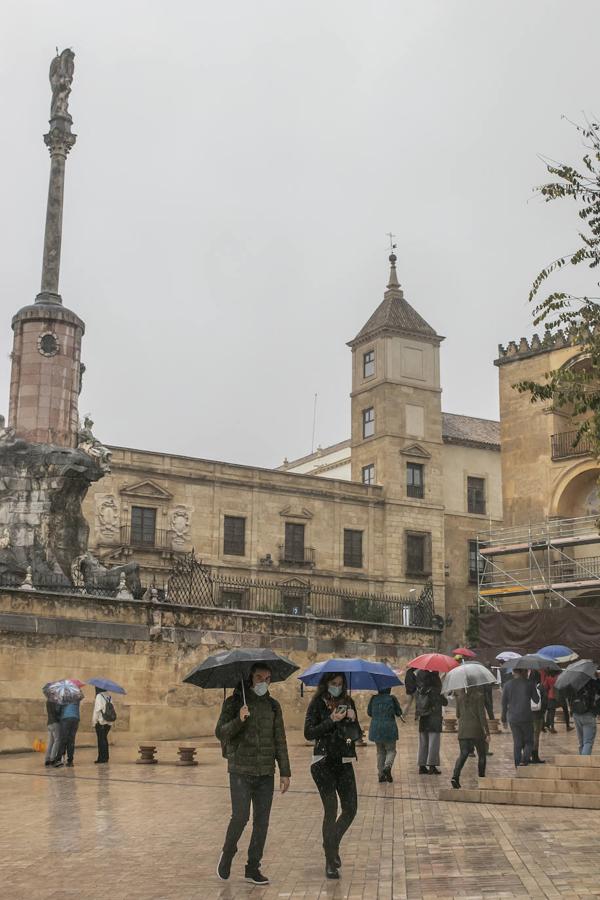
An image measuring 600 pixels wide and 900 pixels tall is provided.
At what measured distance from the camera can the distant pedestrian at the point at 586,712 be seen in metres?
15.1

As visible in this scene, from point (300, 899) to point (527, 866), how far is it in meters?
1.94

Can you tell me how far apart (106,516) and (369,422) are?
14141mm

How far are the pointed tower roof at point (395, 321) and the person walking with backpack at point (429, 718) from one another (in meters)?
35.9

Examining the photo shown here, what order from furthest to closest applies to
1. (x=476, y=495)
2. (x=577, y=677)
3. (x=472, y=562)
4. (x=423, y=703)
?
(x=476, y=495)
(x=472, y=562)
(x=423, y=703)
(x=577, y=677)

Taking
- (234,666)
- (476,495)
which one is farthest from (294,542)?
(234,666)

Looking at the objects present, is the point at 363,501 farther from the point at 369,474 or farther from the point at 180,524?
the point at 180,524

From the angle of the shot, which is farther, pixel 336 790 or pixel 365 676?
pixel 365 676

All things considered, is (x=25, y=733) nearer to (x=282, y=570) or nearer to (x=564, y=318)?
(x=564, y=318)

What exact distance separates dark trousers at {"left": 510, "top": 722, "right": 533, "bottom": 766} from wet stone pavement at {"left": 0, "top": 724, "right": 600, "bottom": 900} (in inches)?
30.0

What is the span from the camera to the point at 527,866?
27.0ft

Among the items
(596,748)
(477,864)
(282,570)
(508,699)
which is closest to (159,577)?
(282,570)

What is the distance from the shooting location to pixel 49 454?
71.6 ft

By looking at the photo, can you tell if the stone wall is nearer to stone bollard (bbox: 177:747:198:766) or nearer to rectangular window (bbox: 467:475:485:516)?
stone bollard (bbox: 177:747:198:766)

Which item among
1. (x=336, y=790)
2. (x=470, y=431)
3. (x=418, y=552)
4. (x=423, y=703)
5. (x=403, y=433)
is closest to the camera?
(x=336, y=790)
